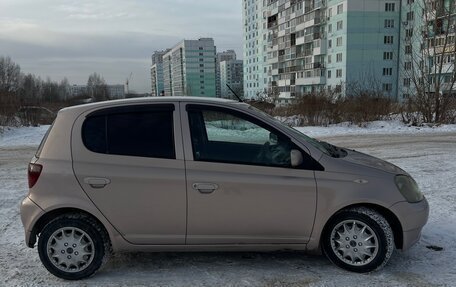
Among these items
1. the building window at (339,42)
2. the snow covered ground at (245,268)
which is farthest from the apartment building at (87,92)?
the snow covered ground at (245,268)

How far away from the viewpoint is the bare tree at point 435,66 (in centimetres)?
1745

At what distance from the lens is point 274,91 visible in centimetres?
2297

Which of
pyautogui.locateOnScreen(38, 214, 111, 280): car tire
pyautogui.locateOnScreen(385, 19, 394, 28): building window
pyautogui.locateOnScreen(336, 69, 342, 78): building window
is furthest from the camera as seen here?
pyautogui.locateOnScreen(336, 69, 342, 78): building window

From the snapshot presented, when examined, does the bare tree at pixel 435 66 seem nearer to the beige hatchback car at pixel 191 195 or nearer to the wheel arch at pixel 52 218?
the beige hatchback car at pixel 191 195

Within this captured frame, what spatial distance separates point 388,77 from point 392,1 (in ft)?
35.5

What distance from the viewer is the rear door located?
3.79 metres

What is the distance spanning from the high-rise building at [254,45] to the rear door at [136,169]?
90675mm

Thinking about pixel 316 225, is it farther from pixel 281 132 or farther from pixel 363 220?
pixel 281 132

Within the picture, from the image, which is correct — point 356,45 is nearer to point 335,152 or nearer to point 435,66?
point 435,66

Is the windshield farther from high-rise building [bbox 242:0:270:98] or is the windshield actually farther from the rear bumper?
high-rise building [bbox 242:0:270:98]

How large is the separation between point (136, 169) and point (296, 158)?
61.4 inches

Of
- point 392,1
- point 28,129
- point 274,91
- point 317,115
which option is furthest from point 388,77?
point 28,129

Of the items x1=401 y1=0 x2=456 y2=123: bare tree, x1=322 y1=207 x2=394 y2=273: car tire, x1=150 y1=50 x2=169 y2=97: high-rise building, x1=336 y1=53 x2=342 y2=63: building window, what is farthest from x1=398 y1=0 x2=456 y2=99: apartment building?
x1=150 y1=50 x2=169 y2=97: high-rise building

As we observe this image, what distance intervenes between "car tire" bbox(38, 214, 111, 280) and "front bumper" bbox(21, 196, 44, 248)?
0.41 feet
